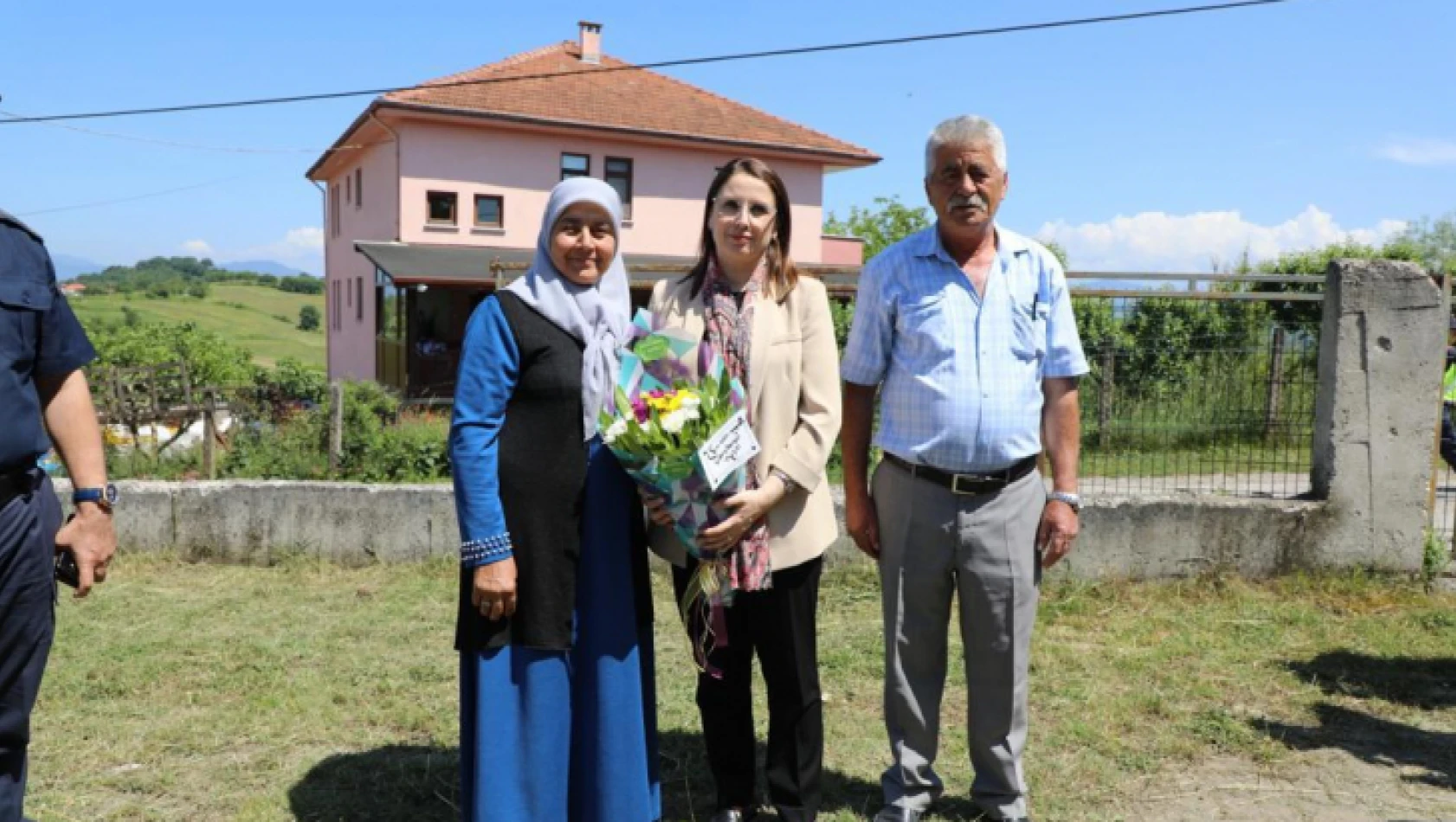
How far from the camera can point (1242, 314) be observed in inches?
284

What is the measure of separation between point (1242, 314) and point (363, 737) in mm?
5972

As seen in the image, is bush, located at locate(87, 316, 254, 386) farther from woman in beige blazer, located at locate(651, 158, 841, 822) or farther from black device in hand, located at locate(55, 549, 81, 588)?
woman in beige blazer, located at locate(651, 158, 841, 822)

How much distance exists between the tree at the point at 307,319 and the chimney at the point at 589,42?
4931 centimetres

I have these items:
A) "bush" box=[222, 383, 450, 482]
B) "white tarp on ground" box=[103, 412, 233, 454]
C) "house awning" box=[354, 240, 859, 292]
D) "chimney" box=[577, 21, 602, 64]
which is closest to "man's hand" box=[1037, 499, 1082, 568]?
"bush" box=[222, 383, 450, 482]

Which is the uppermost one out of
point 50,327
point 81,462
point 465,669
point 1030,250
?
point 1030,250

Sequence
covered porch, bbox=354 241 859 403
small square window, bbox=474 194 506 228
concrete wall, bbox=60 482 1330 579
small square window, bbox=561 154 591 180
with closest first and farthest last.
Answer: concrete wall, bbox=60 482 1330 579, covered porch, bbox=354 241 859 403, small square window, bbox=474 194 506 228, small square window, bbox=561 154 591 180

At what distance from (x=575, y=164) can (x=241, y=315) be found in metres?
52.0

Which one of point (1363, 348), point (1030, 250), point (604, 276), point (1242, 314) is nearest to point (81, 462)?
point (604, 276)

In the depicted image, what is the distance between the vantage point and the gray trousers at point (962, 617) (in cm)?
338

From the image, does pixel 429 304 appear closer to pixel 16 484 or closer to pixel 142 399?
pixel 142 399

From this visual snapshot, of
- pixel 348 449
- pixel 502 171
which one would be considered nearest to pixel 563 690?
pixel 348 449

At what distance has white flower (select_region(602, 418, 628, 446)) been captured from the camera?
9.40 ft

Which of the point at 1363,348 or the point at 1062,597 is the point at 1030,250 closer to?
the point at 1062,597

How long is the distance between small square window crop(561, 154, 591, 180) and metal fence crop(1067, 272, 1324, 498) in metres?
19.8
